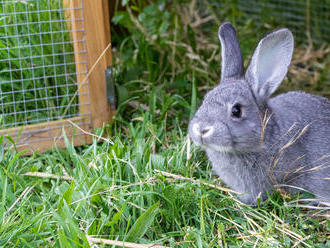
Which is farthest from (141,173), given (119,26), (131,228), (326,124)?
(119,26)

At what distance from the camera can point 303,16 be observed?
5.32m

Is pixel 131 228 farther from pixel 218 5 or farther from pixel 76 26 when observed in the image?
pixel 218 5

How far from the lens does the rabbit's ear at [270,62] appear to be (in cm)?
257

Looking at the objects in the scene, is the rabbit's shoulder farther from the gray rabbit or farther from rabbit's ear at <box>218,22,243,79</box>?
rabbit's ear at <box>218,22,243,79</box>

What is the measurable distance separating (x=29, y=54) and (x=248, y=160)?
5.66 feet

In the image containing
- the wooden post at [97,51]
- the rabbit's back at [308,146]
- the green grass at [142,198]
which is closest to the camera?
the green grass at [142,198]

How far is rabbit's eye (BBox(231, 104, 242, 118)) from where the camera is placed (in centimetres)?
252

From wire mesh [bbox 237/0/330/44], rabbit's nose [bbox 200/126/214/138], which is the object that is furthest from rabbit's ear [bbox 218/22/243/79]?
wire mesh [bbox 237/0/330/44]

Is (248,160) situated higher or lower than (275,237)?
higher

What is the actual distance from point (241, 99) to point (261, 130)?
20cm

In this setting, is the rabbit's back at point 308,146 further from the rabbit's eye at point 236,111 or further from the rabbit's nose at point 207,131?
the rabbit's nose at point 207,131

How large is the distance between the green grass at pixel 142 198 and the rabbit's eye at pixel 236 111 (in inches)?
16.3

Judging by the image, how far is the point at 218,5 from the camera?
550cm

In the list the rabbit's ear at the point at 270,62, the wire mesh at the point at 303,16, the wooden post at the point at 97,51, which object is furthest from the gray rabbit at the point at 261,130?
the wire mesh at the point at 303,16
